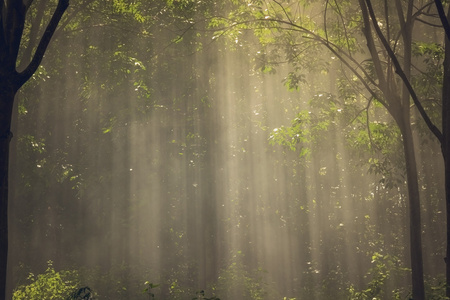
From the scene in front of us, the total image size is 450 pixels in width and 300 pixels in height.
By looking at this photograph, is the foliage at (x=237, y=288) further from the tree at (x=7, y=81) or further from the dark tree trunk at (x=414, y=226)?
the tree at (x=7, y=81)

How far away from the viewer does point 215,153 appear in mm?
19219

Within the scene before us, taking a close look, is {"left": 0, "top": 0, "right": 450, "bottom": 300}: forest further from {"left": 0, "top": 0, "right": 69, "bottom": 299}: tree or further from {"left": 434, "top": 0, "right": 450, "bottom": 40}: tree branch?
{"left": 0, "top": 0, "right": 69, "bottom": 299}: tree

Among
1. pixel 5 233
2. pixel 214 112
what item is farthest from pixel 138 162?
pixel 5 233

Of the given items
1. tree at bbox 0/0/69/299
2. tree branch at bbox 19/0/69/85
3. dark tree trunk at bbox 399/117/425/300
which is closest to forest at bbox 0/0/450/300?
dark tree trunk at bbox 399/117/425/300

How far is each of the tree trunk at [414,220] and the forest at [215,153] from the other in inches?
1.6

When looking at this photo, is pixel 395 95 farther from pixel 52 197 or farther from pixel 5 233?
pixel 52 197

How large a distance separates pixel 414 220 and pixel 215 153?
9.31 metres

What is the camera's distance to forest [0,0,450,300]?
46.5 ft

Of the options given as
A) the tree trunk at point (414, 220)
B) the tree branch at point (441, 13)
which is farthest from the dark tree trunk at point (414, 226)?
the tree branch at point (441, 13)

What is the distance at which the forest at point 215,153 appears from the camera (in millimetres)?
14180

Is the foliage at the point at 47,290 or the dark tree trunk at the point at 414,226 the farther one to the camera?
the foliage at the point at 47,290

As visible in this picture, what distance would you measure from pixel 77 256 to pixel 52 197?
2627 mm

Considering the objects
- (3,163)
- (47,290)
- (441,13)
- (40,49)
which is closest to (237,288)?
(47,290)

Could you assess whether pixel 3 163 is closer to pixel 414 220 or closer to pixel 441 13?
pixel 441 13
